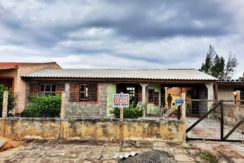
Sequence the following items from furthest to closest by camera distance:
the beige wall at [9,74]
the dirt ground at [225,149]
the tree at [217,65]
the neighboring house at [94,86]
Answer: the tree at [217,65] < the neighboring house at [94,86] < the beige wall at [9,74] < the dirt ground at [225,149]

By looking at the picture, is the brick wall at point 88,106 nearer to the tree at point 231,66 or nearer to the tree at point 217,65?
the tree at point 217,65

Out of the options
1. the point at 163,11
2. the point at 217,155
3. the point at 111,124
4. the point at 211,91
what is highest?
the point at 163,11

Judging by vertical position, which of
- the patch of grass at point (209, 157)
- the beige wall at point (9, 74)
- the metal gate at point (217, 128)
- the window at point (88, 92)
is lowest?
the patch of grass at point (209, 157)

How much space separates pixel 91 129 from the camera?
25.9 feet

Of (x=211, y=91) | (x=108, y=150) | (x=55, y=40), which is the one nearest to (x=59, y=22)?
(x=55, y=40)

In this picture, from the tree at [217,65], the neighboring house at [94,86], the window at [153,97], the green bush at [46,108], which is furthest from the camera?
the tree at [217,65]

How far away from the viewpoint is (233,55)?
3500 cm

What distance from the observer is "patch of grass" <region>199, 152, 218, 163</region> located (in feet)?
18.9

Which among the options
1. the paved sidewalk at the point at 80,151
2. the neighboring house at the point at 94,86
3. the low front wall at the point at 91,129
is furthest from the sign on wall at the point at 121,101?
the neighboring house at the point at 94,86

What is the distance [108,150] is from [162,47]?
14.2 metres

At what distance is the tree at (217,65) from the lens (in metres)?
33.7

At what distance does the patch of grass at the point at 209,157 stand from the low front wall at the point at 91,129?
1490mm

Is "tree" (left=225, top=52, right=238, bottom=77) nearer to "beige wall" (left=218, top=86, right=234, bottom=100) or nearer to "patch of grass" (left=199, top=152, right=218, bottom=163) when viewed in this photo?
"beige wall" (left=218, top=86, right=234, bottom=100)

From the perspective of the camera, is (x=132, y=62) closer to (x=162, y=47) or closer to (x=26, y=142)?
(x=162, y=47)
